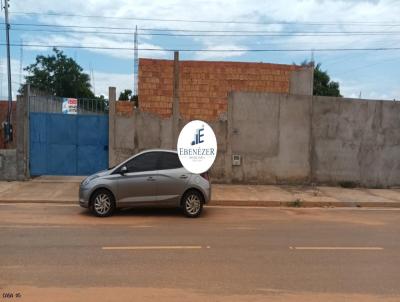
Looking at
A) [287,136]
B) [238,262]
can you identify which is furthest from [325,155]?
[238,262]

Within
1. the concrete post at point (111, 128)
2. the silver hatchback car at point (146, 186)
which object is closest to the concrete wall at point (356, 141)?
the concrete post at point (111, 128)

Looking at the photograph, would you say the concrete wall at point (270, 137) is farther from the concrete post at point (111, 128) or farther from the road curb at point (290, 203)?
the concrete post at point (111, 128)

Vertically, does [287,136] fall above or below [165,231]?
above

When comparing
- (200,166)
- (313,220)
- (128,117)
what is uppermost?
(128,117)

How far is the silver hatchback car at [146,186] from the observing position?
11.6 meters

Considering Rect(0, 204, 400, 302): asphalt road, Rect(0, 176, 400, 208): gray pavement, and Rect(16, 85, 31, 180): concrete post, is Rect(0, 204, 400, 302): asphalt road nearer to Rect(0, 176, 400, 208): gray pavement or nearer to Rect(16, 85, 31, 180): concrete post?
Rect(0, 176, 400, 208): gray pavement

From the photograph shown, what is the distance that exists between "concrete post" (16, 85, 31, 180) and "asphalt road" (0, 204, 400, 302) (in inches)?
191

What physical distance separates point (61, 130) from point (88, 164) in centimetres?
151

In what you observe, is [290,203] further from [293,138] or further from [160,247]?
[160,247]

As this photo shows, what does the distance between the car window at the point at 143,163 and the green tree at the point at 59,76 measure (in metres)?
49.4

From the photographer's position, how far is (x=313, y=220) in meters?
11.9

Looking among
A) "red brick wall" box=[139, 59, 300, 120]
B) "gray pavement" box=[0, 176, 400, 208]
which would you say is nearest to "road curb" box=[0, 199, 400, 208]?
"gray pavement" box=[0, 176, 400, 208]

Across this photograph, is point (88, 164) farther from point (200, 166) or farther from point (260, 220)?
point (260, 220)

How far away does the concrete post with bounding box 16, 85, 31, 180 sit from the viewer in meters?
17.0
